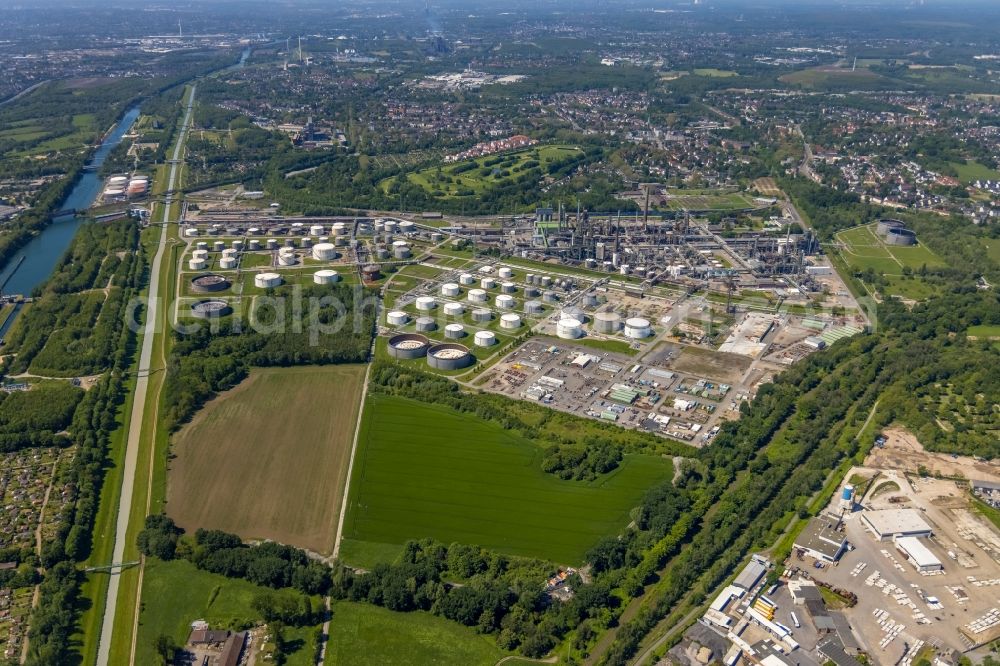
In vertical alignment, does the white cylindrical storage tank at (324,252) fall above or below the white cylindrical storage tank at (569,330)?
above

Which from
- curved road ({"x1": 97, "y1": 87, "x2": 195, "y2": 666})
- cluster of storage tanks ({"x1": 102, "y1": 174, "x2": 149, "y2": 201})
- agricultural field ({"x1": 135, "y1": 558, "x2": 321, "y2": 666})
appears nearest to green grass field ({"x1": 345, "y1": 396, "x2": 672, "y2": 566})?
agricultural field ({"x1": 135, "y1": 558, "x2": 321, "y2": 666})

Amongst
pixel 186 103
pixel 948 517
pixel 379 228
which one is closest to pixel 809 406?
pixel 948 517

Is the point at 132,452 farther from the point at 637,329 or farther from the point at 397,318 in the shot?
the point at 637,329

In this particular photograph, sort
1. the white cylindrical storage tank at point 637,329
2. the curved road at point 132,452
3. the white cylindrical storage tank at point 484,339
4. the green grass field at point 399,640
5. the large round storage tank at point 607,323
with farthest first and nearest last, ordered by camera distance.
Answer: the large round storage tank at point 607,323, the white cylindrical storage tank at point 637,329, the white cylindrical storage tank at point 484,339, the curved road at point 132,452, the green grass field at point 399,640

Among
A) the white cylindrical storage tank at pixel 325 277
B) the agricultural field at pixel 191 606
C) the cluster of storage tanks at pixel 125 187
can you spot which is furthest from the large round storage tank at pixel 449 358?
the cluster of storage tanks at pixel 125 187

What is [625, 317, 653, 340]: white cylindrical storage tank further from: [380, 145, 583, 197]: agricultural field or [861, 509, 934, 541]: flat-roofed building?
[380, 145, 583, 197]: agricultural field

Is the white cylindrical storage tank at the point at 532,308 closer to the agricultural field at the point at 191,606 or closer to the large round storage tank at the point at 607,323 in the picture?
the large round storage tank at the point at 607,323
